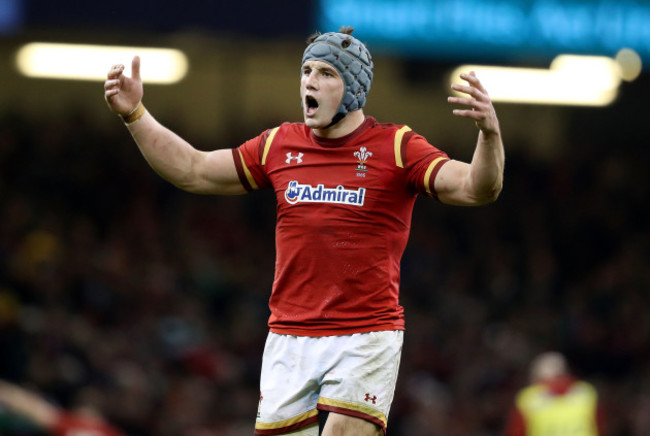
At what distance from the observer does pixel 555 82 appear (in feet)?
48.3

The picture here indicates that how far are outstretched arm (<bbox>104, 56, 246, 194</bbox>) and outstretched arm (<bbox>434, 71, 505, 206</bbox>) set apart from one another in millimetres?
1010

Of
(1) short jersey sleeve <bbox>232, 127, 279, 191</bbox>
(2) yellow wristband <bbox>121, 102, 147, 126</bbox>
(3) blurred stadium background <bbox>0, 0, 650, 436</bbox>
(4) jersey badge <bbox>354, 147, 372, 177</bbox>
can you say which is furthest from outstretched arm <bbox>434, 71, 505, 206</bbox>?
(3) blurred stadium background <bbox>0, 0, 650, 436</bbox>

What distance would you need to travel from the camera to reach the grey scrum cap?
4.86 m

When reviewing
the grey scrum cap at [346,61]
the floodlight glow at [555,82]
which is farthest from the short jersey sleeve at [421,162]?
the floodlight glow at [555,82]

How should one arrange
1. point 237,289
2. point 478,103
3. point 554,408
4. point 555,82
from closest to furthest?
point 478,103
point 554,408
point 237,289
point 555,82

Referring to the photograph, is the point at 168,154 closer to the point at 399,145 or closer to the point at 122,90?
the point at 122,90

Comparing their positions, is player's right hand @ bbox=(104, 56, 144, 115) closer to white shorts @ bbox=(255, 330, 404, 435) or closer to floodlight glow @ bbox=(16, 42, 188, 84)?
white shorts @ bbox=(255, 330, 404, 435)

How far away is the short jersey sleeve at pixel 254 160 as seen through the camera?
5.11 m

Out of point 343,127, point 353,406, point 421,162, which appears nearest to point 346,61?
point 343,127

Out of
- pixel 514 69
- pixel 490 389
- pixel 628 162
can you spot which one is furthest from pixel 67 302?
pixel 628 162

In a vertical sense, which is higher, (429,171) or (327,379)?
(429,171)

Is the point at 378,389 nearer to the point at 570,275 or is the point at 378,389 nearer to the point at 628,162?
the point at 570,275

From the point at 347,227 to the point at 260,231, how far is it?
10082 mm

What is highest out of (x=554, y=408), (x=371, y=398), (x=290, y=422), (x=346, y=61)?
(x=346, y=61)
